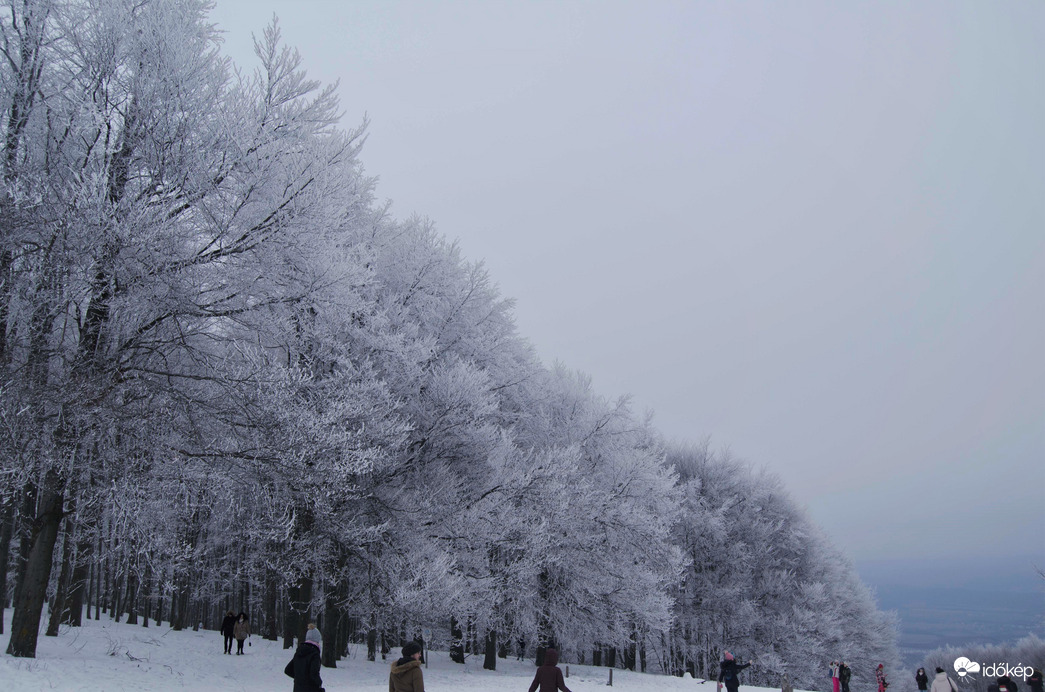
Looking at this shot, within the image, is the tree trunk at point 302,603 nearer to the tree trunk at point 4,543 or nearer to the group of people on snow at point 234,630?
the group of people on snow at point 234,630

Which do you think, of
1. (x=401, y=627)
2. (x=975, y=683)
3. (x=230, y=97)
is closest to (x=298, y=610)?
(x=401, y=627)

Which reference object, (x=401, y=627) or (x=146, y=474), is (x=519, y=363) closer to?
(x=401, y=627)

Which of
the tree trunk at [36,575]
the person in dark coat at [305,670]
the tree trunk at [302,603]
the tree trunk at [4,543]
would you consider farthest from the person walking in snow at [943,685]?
the tree trunk at [4,543]

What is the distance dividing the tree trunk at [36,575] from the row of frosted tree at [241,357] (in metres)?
0.04

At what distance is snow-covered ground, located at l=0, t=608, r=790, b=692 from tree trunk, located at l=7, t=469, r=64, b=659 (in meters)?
0.30

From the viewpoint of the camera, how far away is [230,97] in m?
12.5

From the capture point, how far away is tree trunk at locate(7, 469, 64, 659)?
11398mm

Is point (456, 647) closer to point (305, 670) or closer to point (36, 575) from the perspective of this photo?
point (36, 575)

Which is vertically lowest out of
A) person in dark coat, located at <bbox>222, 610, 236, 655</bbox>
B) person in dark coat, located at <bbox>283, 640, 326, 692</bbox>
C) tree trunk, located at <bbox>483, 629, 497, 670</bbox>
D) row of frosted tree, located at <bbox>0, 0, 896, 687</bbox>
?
tree trunk, located at <bbox>483, 629, 497, 670</bbox>

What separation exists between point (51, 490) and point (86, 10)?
8354 millimetres

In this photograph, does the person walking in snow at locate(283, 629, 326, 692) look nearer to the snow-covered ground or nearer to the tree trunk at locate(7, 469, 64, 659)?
the snow-covered ground

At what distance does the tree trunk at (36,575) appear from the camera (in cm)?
1140

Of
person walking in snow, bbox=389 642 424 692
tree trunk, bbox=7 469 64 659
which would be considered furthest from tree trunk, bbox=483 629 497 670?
person walking in snow, bbox=389 642 424 692

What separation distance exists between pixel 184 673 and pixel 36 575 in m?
4.01
